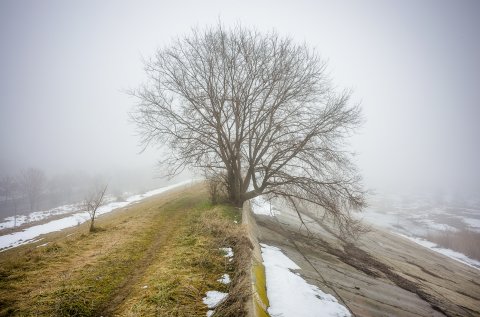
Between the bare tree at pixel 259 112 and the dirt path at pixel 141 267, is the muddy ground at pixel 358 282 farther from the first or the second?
the dirt path at pixel 141 267

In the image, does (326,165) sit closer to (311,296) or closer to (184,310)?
(311,296)

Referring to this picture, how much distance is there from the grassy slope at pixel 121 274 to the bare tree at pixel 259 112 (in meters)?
4.67

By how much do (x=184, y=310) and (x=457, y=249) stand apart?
157ft

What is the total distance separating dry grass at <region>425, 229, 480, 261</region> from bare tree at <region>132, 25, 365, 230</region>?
38833 millimetres

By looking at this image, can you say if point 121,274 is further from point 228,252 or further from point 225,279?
point 228,252

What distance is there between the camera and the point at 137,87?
1135 cm

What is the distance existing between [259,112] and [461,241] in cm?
4806

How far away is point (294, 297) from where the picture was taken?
16.6 feet

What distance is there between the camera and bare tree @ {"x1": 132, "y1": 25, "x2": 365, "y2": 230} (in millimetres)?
10656

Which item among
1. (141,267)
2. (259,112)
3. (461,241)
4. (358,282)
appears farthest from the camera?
(461,241)

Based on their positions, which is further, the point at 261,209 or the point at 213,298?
the point at 261,209

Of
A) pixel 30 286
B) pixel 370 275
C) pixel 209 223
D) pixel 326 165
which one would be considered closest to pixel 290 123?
pixel 326 165

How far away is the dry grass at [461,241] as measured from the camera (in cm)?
3473

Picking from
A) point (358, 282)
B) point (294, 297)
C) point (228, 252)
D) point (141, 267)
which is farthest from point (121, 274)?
point (358, 282)
